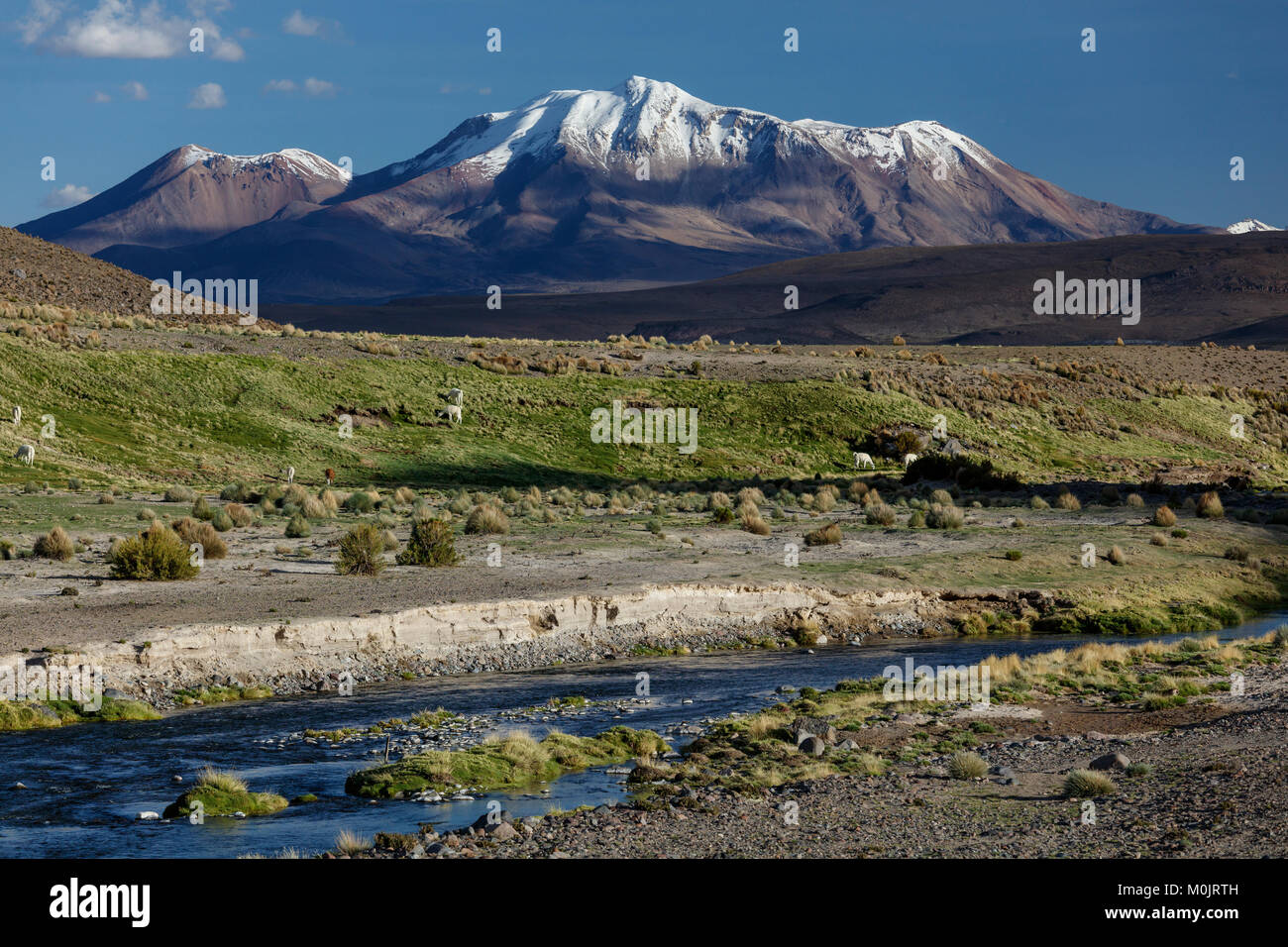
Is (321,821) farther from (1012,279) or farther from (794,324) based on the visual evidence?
(1012,279)

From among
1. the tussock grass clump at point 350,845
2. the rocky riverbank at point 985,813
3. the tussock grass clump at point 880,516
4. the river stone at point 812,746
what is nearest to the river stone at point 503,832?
the rocky riverbank at point 985,813

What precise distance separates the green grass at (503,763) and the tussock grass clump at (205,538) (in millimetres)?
14797

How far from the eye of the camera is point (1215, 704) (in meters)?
21.0

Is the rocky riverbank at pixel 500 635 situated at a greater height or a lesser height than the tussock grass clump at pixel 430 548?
lesser

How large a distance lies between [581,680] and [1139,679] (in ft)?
31.8

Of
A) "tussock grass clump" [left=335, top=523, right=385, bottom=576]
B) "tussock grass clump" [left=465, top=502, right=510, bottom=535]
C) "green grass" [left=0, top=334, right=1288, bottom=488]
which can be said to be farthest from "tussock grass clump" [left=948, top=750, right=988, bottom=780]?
"green grass" [left=0, top=334, right=1288, bottom=488]

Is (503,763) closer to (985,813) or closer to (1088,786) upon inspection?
(985,813)

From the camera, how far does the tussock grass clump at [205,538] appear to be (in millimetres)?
31531

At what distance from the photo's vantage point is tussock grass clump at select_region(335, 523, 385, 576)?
30.3 meters

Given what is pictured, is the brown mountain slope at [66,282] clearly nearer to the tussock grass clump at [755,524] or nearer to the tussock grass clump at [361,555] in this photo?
the tussock grass clump at [755,524]

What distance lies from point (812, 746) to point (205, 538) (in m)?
18.1

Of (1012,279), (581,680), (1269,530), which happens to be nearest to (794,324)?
(1012,279)

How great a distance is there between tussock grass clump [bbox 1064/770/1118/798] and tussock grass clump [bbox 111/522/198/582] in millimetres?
19550

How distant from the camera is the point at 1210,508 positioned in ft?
150
